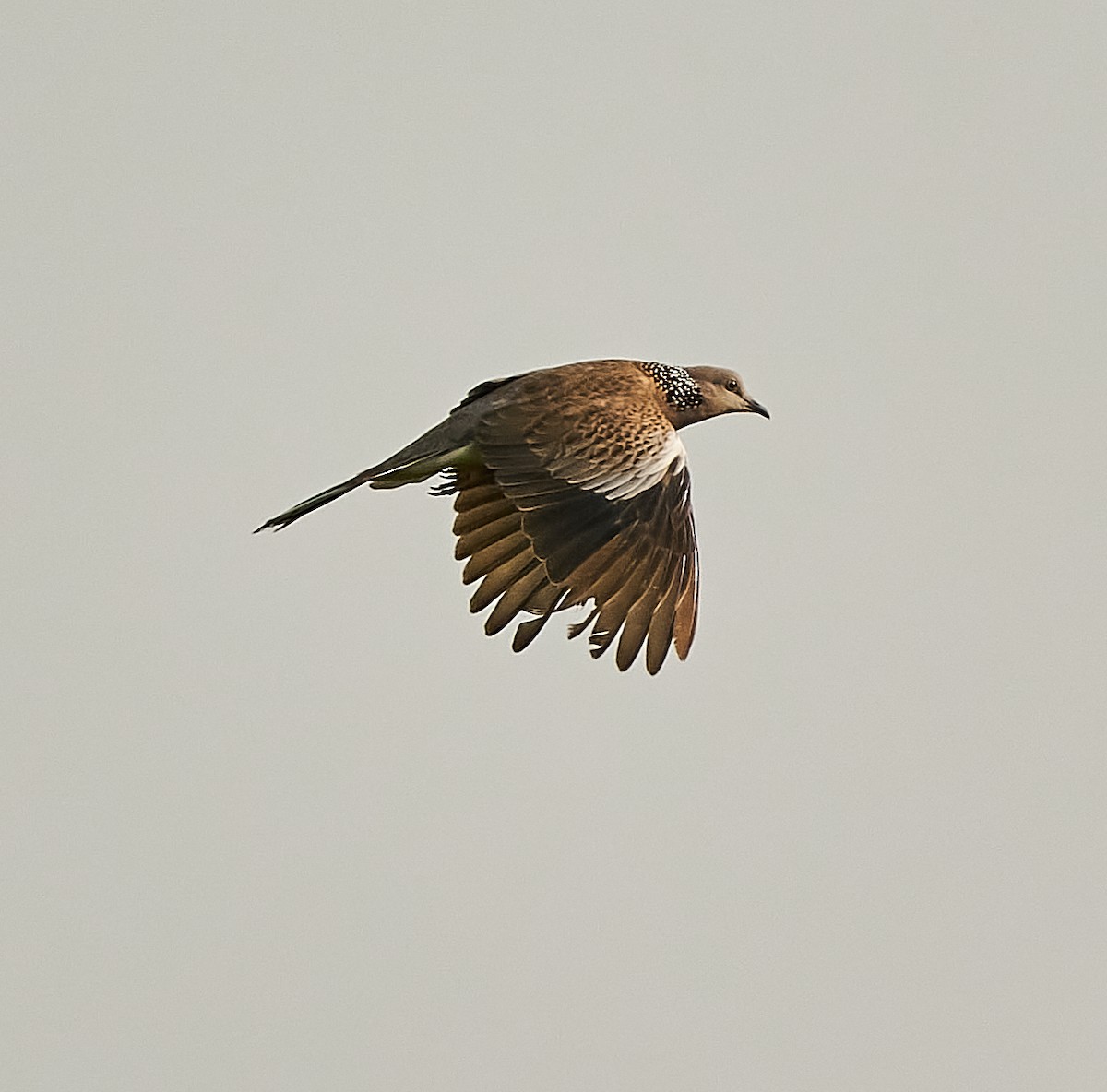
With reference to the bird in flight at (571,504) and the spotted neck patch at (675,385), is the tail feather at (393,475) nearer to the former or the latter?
the bird in flight at (571,504)

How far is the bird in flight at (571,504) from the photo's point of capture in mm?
11164

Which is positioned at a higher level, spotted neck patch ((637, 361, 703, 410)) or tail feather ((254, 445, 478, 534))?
spotted neck patch ((637, 361, 703, 410))

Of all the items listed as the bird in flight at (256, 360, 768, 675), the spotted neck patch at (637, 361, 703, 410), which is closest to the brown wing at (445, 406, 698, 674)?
the bird in flight at (256, 360, 768, 675)

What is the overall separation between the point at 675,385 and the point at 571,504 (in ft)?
5.09

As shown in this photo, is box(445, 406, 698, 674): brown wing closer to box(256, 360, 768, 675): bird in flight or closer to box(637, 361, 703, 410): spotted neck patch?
box(256, 360, 768, 675): bird in flight

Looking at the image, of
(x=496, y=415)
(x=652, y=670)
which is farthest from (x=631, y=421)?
(x=652, y=670)

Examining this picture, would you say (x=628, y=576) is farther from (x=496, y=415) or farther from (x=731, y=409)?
(x=731, y=409)

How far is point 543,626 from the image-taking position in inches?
441

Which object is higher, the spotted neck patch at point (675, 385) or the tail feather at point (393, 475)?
the spotted neck patch at point (675, 385)

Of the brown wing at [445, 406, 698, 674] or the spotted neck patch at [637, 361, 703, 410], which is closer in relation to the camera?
the brown wing at [445, 406, 698, 674]

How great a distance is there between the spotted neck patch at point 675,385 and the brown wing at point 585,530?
2.23 feet

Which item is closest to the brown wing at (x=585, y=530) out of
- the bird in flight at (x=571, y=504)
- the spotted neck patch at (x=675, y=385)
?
the bird in flight at (x=571, y=504)

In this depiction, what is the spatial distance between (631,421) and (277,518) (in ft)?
6.26

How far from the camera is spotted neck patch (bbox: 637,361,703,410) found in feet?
40.7
